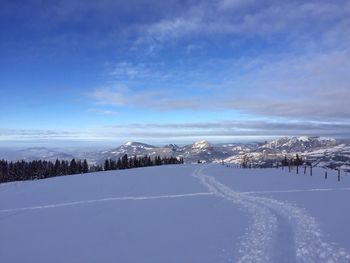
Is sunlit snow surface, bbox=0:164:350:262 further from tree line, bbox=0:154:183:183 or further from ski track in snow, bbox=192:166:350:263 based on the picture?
tree line, bbox=0:154:183:183

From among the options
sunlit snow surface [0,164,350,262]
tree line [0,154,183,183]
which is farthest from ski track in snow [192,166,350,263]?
tree line [0,154,183,183]

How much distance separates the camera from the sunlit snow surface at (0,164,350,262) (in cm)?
1334

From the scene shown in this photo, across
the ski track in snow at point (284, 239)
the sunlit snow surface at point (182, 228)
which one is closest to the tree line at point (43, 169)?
the sunlit snow surface at point (182, 228)

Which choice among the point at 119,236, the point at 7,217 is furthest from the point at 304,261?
the point at 7,217

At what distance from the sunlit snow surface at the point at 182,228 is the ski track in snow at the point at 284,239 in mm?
32

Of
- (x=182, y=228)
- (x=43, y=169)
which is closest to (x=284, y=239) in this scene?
(x=182, y=228)

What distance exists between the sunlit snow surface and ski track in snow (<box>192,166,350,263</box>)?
0.11ft

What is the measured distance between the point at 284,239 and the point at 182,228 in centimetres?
474

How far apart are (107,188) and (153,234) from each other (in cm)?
2022

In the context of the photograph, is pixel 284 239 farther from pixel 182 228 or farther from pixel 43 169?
pixel 43 169

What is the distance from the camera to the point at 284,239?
48.1ft

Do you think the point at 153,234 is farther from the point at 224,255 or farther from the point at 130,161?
the point at 130,161

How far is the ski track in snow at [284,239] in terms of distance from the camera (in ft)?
40.7

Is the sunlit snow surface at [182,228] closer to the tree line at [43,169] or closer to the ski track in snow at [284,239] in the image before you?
the ski track in snow at [284,239]
